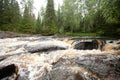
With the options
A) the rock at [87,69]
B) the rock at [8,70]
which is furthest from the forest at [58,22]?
the rock at [8,70]

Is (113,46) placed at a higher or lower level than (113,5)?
lower

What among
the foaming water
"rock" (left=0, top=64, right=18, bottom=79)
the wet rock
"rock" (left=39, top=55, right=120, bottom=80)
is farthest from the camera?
the wet rock

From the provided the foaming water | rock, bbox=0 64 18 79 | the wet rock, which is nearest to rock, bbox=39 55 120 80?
the foaming water

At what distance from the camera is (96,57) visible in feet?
27.5

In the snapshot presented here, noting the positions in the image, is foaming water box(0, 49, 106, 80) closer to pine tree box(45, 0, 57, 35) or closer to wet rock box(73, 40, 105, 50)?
wet rock box(73, 40, 105, 50)

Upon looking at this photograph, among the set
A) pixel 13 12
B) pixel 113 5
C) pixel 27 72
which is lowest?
pixel 27 72

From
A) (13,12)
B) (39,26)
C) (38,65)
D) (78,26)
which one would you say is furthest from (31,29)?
(38,65)

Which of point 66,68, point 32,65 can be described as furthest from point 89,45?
point 66,68

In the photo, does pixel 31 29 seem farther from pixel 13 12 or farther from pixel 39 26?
pixel 13 12

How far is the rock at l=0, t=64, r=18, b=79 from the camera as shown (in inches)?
303

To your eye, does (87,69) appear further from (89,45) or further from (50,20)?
(50,20)

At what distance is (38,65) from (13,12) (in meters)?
33.4

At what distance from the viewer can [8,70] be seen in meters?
7.86

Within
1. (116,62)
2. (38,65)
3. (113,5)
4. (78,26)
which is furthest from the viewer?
(78,26)
